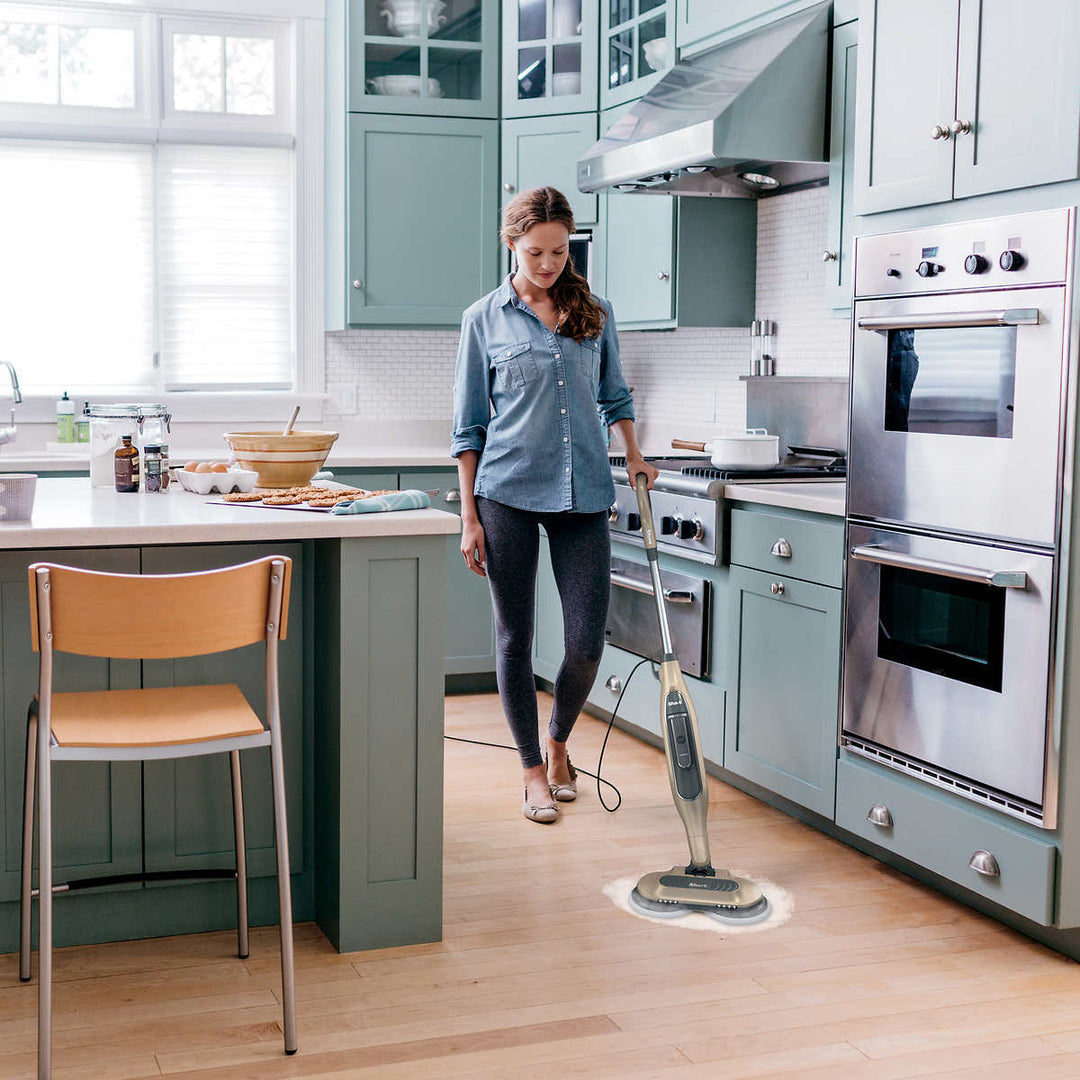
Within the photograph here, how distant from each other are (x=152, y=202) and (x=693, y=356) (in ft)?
7.03

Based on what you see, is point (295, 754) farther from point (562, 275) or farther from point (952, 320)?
point (952, 320)

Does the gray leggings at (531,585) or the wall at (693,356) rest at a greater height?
the wall at (693,356)

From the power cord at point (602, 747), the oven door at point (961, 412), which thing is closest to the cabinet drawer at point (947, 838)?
the oven door at point (961, 412)

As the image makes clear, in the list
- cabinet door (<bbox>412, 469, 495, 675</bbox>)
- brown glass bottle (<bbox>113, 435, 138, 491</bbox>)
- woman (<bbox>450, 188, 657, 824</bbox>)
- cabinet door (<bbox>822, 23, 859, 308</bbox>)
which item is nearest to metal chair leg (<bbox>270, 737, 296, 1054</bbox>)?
brown glass bottle (<bbox>113, 435, 138, 491</bbox>)

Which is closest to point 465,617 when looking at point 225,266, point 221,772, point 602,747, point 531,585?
point 602,747

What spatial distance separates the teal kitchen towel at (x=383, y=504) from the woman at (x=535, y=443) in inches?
19.6

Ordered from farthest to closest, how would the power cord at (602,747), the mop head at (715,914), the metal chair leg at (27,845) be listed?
the power cord at (602,747) → the mop head at (715,914) → the metal chair leg at (27,845)

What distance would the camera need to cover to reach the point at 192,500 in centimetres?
299

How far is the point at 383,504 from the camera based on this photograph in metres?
2.79

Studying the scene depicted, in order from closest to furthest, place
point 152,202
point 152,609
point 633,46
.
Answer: point 152,609, point 633,46, point 152,202

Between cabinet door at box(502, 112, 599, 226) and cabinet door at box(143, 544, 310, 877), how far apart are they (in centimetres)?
252

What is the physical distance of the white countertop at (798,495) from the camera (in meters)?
3.35

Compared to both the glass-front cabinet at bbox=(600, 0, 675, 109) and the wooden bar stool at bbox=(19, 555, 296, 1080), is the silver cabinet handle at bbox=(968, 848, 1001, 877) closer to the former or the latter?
the wooden bar stool at bbox=(19, 555, 296, 1080)

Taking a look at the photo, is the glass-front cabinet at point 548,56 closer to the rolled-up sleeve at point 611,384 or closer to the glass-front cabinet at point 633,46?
the glass-front cabinet at point 633,46
